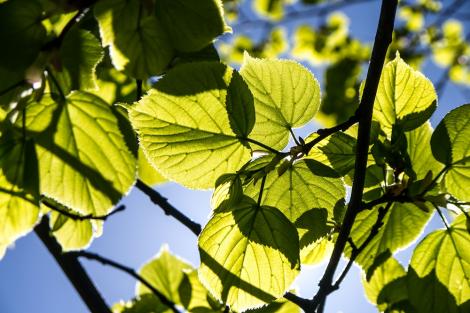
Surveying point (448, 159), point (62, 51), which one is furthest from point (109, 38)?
point (448, 159)

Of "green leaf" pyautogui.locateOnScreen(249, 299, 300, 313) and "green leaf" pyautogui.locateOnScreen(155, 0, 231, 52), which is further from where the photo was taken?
"green leaf" pyautogui.locateOnScreen(249, 299, 300, 313)

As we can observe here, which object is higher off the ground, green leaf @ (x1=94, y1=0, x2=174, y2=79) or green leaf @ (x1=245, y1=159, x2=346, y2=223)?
green leaf @ (x1=94, y1=0, x2=174, y2=79)

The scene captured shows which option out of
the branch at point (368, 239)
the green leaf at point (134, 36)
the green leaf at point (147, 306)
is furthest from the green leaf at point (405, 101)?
the green leaf at point (147, 306)

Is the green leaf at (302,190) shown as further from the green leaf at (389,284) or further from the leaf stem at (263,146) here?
the green leaf at (389,284)

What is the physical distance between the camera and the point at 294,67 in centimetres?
75

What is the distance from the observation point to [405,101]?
800 mm

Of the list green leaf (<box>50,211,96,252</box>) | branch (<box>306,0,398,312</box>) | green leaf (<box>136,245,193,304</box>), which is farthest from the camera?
green leaf (<box>136,245,193,304</box>)

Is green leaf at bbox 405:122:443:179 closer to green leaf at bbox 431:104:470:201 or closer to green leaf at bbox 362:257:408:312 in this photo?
green leaf at bbox 431:104:470:201

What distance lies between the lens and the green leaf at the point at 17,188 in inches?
24.6

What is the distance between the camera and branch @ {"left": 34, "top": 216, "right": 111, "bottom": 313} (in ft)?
4.41

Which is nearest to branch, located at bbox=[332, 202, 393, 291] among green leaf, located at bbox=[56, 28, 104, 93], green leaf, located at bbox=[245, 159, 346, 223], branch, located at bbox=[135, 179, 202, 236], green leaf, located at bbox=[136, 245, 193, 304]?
green leaf, located at bbox=[245, 159, 346, 223]

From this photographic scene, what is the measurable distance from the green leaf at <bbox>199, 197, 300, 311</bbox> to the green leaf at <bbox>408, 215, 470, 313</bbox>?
0.87ft

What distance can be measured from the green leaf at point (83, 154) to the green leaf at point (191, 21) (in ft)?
0.46

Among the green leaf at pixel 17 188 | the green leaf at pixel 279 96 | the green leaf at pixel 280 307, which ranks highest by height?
the green leaf at pixel 17 188
